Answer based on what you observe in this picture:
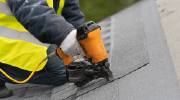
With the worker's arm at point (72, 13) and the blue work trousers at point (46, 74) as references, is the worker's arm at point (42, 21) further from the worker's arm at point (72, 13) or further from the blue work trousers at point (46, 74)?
the worker's arm at point (72, 13)

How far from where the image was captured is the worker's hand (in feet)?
4.84

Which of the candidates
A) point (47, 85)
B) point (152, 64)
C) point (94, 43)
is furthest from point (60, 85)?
point (152, 64)

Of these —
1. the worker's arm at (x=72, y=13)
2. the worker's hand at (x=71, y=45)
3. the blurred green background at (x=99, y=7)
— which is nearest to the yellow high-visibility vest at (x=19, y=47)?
the worker's arm at (x=72, y=13)

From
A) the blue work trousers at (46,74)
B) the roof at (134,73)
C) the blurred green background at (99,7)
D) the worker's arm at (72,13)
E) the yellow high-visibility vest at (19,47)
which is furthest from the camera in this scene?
the blurred green background at (99,7)

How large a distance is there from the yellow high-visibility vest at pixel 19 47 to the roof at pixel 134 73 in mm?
370

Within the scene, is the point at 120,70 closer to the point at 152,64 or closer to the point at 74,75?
the point at 152,64

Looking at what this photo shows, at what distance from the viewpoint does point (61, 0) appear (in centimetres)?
203

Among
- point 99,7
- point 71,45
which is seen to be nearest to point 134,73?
point 71,45

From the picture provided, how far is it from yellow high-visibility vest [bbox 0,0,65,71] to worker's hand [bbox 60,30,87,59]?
23.4 inches

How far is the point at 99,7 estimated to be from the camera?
1018 cm

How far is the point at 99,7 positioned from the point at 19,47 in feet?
27.9

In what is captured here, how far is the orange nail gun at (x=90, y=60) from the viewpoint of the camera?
4.70 feet

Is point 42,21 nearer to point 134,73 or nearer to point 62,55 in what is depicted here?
point 62,55

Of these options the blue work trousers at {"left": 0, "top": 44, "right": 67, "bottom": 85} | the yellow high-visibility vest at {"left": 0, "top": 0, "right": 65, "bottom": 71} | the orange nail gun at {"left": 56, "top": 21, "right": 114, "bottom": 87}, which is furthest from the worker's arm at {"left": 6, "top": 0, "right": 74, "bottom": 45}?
the blue work trousers at {"left": 0, "top": 44, "right": 67, "bottom": 85}
